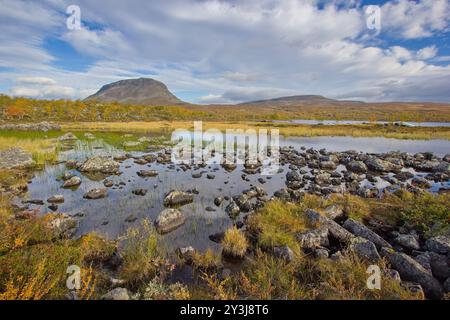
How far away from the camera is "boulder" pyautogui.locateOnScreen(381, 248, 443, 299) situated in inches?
216

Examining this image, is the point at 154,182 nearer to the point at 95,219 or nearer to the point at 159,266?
the point at 95,219

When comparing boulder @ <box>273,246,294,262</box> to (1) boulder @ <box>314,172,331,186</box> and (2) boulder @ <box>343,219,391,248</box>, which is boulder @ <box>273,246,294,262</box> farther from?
(1) boulder @ <box>314,172,331,186</box>

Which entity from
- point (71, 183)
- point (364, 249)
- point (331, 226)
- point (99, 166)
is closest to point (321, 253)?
point (364, 249)

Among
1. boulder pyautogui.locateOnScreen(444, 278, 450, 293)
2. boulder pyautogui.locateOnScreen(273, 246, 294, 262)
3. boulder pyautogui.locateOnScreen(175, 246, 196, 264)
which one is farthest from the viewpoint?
boulder pyautogui.locateOnScreen(175, 246, 196, 264)

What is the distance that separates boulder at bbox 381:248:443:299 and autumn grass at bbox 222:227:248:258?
4.13 metres

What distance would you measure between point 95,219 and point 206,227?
5018mm

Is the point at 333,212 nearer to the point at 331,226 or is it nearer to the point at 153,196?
the point at 331,226

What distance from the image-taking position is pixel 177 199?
12484mm

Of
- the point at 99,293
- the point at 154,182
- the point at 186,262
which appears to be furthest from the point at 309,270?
the point at 154,182

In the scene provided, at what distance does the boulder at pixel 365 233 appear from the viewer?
25.2ft

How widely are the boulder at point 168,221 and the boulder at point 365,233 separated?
22.3 feet

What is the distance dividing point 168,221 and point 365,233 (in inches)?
298

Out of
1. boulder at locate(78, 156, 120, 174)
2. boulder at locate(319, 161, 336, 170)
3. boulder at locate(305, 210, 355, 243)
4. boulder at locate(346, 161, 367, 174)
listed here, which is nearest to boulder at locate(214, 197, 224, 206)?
boulder at locate(305, 210, 355, 243)

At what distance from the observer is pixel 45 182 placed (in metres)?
15.2
